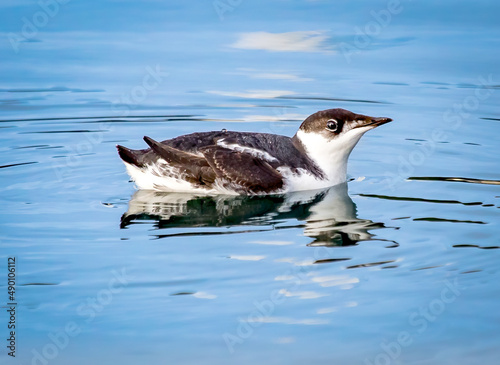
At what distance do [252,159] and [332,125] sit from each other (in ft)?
3.21

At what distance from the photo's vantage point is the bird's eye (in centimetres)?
1066

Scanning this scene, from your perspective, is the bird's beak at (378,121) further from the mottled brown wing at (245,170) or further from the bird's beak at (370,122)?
the mottled brown wing at (245,170)

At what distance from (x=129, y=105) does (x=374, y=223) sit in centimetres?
595

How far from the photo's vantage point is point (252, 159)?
408 inches

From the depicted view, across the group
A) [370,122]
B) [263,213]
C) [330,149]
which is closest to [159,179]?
[263,213]

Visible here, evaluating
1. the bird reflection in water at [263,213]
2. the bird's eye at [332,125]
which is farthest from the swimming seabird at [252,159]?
the bird reflection in water at [263,213]

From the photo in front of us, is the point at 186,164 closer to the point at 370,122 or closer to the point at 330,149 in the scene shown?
the point at 330,149

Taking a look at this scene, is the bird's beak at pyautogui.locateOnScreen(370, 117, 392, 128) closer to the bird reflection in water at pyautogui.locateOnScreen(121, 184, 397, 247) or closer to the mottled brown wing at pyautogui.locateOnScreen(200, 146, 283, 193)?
the bird reflection in water at pyautogui.locateOnScreen(121, 184, 397, 247)

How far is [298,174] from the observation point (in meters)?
10.5

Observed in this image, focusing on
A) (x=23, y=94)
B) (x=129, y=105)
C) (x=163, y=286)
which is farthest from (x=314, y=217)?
(x=23, y=94)

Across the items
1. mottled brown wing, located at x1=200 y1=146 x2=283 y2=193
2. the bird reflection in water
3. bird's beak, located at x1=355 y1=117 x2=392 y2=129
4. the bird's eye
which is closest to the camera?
the bird reflection in water

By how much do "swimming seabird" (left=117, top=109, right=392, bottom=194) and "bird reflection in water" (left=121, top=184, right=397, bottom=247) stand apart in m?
0.12

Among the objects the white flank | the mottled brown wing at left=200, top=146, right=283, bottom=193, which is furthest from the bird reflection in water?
the mottled brown wing at left=200, top=146, right=283, bottom=193

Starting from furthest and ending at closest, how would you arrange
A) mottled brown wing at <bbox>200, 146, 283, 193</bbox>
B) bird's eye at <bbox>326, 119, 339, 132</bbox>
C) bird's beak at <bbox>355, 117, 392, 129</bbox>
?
bird's eye at <bbox>326, 119, 339, 132</bbox>, bird's beak at <bbox>355, 117, 392, 129</bbox>, mottled brown wing at <bbox>200, 146, 283, 193</bbox>
